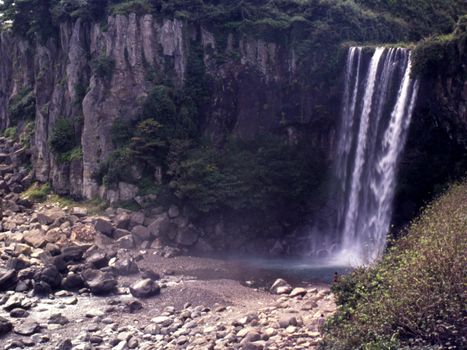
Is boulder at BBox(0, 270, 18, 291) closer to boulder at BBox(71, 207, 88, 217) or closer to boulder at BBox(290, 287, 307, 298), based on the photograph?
boulder at BBox(71, 207, 88, 217)

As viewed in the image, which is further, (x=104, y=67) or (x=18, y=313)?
(x=104, y=67)

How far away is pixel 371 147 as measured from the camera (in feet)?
113

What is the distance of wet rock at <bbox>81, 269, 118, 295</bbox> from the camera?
2867cm

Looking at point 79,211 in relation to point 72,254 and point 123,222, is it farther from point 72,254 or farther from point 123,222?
point 72,254

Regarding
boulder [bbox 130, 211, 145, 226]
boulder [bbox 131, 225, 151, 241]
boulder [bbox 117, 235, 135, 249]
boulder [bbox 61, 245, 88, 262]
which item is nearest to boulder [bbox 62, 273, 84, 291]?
boulder [bbox 61, 245, 88, 262]

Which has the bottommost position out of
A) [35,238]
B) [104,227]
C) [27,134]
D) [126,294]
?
[126,294]

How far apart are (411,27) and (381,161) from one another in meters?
14.3

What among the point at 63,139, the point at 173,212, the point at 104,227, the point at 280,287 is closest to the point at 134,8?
the point at 63,139

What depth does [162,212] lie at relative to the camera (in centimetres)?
3697

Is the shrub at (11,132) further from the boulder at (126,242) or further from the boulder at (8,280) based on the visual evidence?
the boulder at (8,280)

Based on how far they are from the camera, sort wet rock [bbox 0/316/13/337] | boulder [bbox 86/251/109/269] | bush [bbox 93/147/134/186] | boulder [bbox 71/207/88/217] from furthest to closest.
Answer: boulder [bbox 71/207/88/217] < bush [bbox 93/147/134/186] < boulder [bbox 86/251/109/269] < wet rock [bbox 0/316/13/337]

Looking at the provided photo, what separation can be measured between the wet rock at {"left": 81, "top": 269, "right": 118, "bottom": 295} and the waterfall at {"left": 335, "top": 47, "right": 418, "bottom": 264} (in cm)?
1181

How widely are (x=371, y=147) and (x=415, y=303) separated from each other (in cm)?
1778

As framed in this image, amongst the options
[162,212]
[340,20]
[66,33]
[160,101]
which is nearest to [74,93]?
[66,33]
